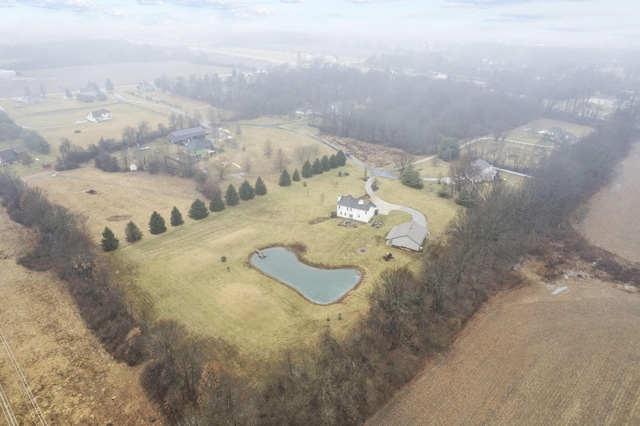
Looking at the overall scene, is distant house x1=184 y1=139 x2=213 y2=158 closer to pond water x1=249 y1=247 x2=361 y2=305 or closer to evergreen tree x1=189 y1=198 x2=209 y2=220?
evergreen tree x1=189 y1=198 x2=209 y2=220

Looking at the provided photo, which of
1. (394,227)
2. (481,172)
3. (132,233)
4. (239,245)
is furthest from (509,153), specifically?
(132,233)

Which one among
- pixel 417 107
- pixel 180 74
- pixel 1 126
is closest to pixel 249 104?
pixel 417 107

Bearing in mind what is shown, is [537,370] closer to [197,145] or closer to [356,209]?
[356,209]

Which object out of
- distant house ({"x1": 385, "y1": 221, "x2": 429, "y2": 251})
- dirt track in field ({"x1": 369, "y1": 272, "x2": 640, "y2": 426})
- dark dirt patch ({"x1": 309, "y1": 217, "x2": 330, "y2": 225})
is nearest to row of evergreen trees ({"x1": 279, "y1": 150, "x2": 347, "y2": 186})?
dark dirt patch ({"x1": 309, "y1": 217, "x2": 330, "y2": 225})

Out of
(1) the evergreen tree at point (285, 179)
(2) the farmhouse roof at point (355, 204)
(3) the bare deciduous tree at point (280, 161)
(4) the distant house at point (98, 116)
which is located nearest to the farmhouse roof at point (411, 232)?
(2) the farmhouse roof at point (355, 204)

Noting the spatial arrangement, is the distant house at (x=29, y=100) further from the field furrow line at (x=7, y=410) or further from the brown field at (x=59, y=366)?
the field furrow line at (x=7, y=410)

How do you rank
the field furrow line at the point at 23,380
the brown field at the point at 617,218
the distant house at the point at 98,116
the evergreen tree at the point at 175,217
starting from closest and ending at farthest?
the field furrow line at the point at 23,380, the brown field at the point at 617,218, the evergreen tree at the point at 175,217, the distant house at the point at 98,116
